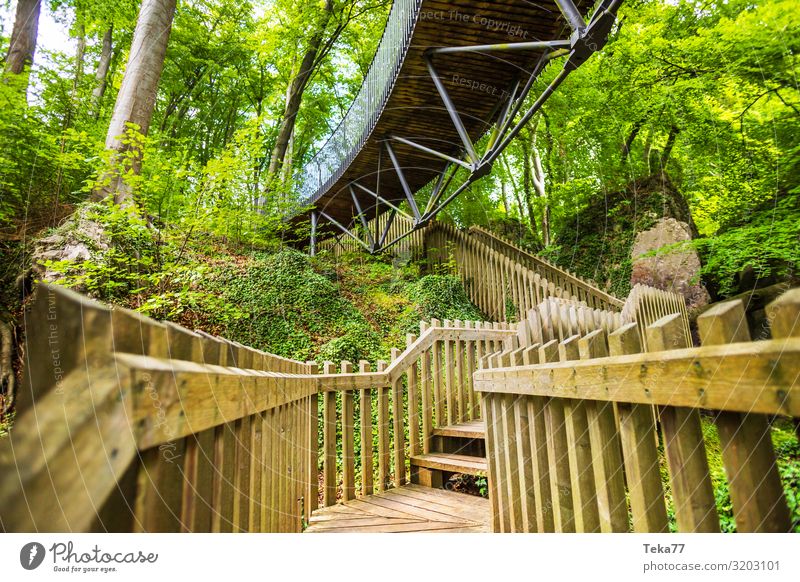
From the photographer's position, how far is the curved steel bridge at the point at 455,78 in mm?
3664

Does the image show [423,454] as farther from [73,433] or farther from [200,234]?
[200,234]

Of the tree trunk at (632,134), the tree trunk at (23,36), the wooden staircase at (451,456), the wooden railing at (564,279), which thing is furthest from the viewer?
the wooden railing at (564,279)

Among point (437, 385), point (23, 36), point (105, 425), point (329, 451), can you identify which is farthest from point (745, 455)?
point (23, 36)

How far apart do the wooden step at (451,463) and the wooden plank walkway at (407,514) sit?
0.20 meters

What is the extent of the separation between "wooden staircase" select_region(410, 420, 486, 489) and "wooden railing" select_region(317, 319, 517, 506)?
0.12 meters

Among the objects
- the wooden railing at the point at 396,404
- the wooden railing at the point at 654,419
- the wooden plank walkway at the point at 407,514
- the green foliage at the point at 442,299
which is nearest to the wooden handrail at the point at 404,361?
the wooden railing at the point at 396,404

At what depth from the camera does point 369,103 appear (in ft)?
24.7

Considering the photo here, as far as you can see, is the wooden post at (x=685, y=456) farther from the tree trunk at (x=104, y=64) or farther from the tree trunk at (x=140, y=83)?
the tree trunk at (x=104, y=64)

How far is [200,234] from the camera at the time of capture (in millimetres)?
5648

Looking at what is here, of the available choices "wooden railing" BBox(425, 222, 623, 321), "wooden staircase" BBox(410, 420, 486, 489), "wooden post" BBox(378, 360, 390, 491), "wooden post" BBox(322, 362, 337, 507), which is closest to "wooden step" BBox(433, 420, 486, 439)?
"wooden staircase" BBox(410, 420, 486, 489)

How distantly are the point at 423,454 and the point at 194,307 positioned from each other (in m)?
3.70

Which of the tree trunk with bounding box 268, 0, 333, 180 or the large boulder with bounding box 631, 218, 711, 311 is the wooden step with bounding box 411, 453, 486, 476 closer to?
the large boulder with bounding box 631, 218, 711, 311

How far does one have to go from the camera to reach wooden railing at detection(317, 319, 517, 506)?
10.2 feet

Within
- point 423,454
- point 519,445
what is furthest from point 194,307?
point 519,445
